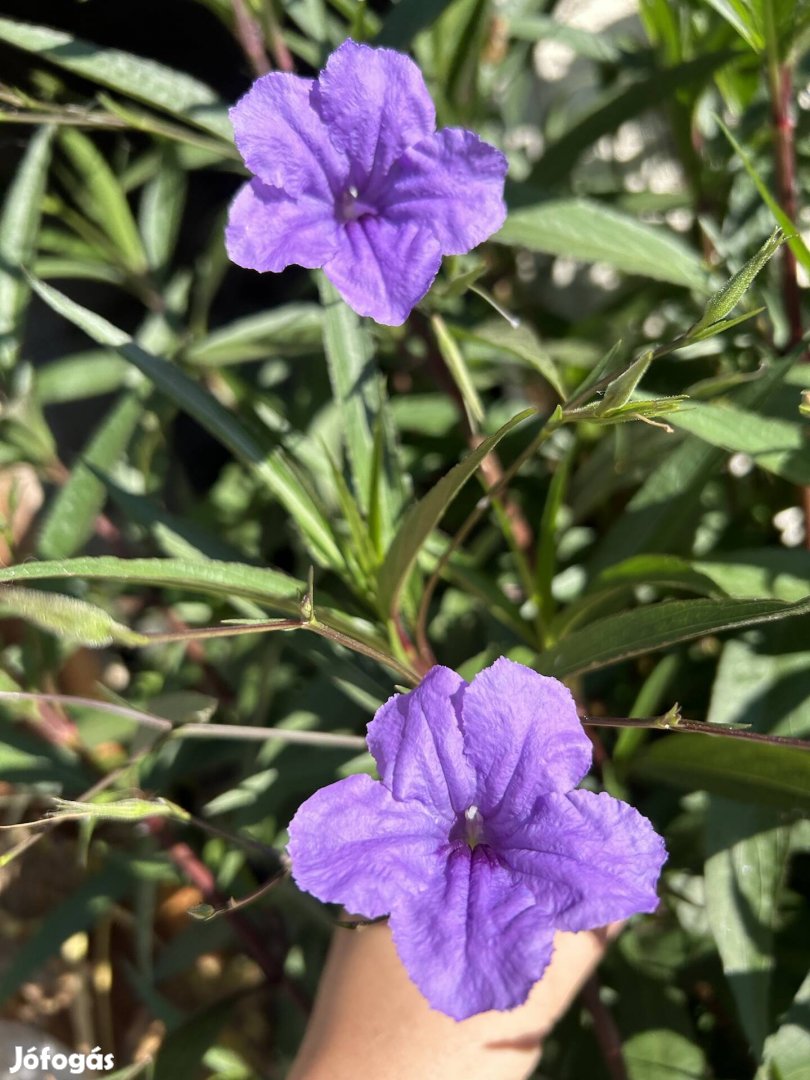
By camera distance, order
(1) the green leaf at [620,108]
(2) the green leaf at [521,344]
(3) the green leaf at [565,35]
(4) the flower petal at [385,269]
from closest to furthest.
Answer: (4) the flower petal at [385,269]
(2) the green leaf at [521,344]
(1) the green leaf at [620,108]
(3) the green leaf at [565,35]

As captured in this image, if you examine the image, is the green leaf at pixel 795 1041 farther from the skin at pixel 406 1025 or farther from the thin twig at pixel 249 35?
the thin twig at pixel 249 35

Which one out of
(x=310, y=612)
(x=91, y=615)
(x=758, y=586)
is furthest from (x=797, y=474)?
(x=91, y=615)

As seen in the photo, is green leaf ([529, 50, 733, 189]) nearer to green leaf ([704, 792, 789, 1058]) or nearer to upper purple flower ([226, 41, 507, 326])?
upper purple flower ([226, 41, 507, 326])

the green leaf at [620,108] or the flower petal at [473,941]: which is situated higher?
the green leaf at [620,108]

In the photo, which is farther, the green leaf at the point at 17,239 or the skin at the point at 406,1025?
the green leaf at the point at 17,239

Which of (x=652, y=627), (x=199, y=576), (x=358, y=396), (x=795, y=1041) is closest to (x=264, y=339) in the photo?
(x=358, y=396)

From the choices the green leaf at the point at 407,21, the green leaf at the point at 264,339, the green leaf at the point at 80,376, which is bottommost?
the green leaf at the point at 80,376

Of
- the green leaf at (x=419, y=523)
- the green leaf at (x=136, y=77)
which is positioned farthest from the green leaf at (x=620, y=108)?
the green leaf at (x=419, y=523)
